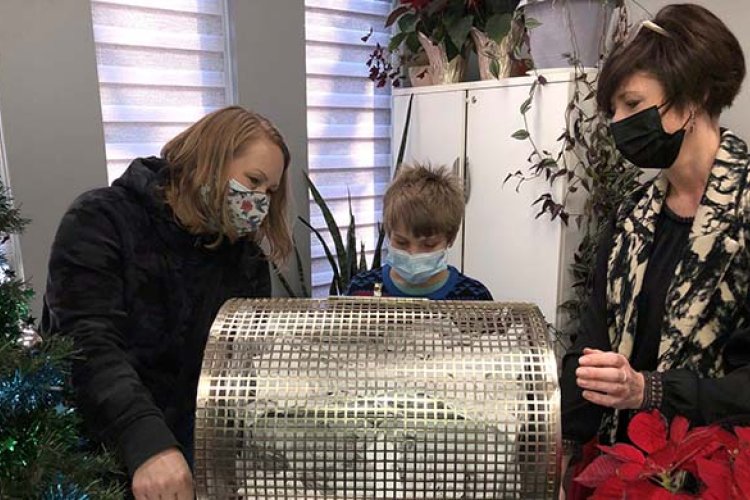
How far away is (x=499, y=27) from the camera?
1.88 m

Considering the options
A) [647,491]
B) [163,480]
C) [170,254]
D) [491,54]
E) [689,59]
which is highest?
[491,54]

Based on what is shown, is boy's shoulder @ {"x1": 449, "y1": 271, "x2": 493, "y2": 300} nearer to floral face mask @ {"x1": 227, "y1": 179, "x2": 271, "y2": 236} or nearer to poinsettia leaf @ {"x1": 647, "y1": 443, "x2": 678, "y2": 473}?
floral face mask @ {"x1": 227, "y1": 179, "x2": 271, "y2": 236}

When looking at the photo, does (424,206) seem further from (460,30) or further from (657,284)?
(460,30)

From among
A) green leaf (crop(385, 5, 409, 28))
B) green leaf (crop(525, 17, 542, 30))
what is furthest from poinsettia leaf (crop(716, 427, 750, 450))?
green leaf (crop(385, 5, 409, 28))

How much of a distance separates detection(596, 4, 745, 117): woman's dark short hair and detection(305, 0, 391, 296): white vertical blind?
4.81ft

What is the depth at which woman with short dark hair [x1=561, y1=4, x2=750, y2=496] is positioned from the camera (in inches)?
37.4

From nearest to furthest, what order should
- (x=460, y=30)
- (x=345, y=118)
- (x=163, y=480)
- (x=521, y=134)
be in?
(x=163, y=480), (x=521, y=134), (x=460, y=30), (x=345, y=118)

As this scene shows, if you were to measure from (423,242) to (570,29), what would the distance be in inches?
33.0

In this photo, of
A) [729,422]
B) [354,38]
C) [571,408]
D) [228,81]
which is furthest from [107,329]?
[354,38]

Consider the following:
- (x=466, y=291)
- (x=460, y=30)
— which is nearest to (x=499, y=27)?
(x=460, y=30)

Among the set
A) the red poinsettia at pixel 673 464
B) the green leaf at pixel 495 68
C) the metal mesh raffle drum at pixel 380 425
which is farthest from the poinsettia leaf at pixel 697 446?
the green leaf at pixel 495 68

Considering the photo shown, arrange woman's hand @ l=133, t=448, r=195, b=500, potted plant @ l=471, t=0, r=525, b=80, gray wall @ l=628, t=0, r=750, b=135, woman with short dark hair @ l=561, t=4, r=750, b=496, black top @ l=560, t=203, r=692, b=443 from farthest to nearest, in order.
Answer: potted plant @ l=471, t=0, r=525, b=80, gray wall @ l=628, t=0, r=750, b=135, black top @ l=560, t=203, r=692, b=443, woman with short dark hair @ l=561, t=4, r=750, b=496, woman's hand @ l=133, t=448, r=195, b=500

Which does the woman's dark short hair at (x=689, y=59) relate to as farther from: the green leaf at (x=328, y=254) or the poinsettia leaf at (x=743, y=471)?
the green leaf at (x=328, y=254)

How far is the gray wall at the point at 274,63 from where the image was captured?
6.68 ft
